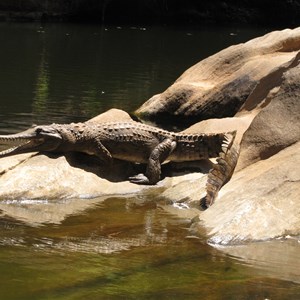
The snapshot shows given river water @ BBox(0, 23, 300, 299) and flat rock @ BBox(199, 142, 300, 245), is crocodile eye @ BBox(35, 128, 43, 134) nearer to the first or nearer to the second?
river water @ BBox(0, 23, 300, 299)

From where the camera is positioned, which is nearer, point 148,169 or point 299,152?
point 299,152

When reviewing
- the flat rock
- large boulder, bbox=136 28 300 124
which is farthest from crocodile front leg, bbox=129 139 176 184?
large boulder, bbox=136 28 300 124

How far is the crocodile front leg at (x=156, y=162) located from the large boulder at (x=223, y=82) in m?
3.94

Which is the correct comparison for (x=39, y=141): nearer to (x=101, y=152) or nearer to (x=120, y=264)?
(x=101, y=152)

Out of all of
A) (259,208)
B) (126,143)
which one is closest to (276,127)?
(259,208)

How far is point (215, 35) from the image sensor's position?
117 feet

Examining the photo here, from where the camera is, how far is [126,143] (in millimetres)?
9172

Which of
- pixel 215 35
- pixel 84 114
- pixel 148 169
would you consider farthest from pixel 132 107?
pixel 215 35

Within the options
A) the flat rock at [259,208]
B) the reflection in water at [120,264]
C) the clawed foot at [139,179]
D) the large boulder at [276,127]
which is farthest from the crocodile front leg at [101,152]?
the flat rock at [259,208]

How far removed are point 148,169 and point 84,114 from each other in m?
6.17

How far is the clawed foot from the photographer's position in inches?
351

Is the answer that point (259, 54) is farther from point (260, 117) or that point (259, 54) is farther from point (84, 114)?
point (260, 117)

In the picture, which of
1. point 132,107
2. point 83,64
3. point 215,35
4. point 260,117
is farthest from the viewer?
point 215,35

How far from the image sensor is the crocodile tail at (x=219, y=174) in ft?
26.0
